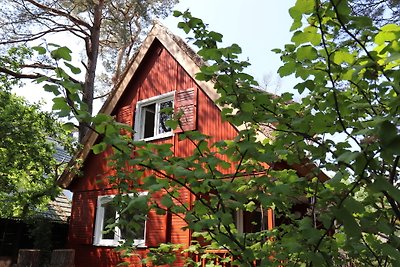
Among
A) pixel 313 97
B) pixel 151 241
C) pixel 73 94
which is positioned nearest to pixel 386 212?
pixel 313 97

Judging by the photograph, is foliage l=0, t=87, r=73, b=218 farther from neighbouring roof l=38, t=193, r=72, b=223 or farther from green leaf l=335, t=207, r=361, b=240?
green leaf l=335, t=207, r=361, b=240

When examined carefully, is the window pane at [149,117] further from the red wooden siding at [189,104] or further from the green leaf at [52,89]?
the green leaf at [52,89]

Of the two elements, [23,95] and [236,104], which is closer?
[236,104]

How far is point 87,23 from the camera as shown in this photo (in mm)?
14680

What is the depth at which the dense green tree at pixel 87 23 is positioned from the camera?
44.9ft

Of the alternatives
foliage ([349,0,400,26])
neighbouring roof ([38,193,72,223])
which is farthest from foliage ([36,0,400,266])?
neighbouring roof ([38,193,72,223])

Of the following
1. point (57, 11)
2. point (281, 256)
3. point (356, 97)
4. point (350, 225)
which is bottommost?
point (281, 256)

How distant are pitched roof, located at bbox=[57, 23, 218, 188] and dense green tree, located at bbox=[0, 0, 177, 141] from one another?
3480 mm

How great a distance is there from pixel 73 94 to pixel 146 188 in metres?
0.55

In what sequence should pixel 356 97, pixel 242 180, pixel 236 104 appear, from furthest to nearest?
pixel 242 180, pixel 356 97, pixel 236 104

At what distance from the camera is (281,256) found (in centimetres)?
200

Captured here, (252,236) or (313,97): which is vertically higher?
(313,97)

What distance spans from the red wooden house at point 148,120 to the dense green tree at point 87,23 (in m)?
3.82

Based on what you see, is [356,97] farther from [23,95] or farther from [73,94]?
[23,95]
